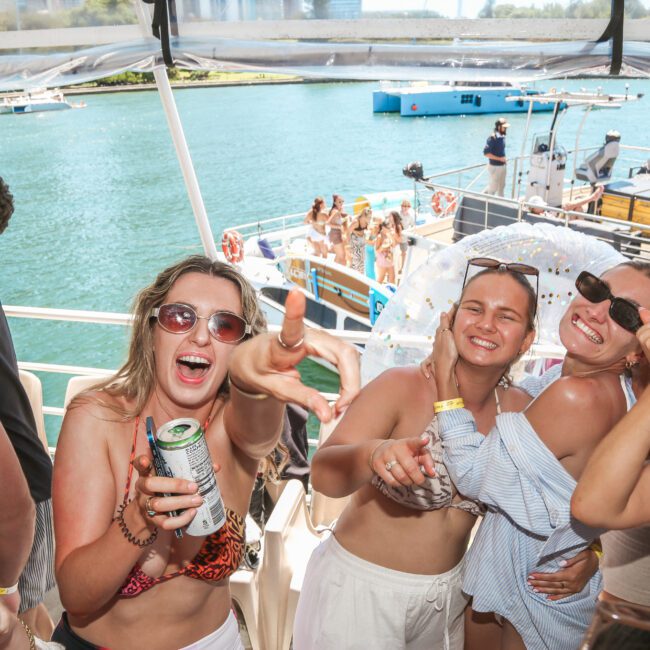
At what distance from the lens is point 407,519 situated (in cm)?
147

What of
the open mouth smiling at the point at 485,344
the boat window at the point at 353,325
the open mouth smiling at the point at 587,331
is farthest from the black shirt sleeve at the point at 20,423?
the boat window at the point at 353,325

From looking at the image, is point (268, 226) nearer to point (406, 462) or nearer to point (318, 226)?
point (318, 226)

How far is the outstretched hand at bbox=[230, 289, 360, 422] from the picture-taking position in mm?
838

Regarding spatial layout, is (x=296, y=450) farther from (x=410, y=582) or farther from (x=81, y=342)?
(x=81, y=342)

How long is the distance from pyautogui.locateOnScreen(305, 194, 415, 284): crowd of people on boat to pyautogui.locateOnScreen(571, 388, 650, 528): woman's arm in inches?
367

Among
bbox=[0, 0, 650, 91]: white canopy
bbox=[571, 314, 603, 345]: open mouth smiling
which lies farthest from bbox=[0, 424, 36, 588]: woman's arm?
bbox=[0, 0, 650, 91]: white canopy

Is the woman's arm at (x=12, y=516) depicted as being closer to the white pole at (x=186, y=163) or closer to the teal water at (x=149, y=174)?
the white pole at (x=186, y=163)

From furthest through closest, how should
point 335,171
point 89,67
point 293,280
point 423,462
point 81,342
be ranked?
point 335,171 < point 81,342 < point 293,280 < point 89,67 < point 423,462

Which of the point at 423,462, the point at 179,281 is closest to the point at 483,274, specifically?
the point at 423,462

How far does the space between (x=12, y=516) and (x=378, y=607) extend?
824 mm

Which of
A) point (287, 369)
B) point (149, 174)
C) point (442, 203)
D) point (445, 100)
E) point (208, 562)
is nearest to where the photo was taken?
point (287, 369)

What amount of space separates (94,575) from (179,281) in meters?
0.61

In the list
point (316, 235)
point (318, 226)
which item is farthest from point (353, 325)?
point (318, 226)

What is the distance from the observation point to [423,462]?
112 cm
